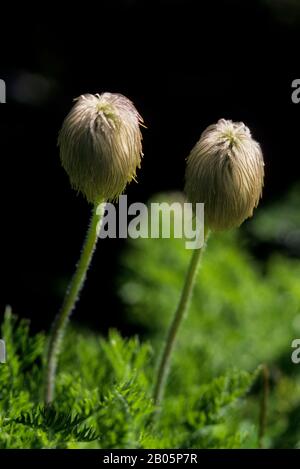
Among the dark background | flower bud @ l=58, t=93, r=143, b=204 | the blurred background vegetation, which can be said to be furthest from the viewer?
the dark background

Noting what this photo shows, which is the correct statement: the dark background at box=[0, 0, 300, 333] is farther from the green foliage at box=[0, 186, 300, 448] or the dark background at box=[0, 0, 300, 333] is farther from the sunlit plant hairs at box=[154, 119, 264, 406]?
the sunlit plant hairs at box=[154, 119, 264, 406]

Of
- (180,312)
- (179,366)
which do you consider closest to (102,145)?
(180,312)

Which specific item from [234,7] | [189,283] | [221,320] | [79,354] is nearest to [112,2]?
[234,7]

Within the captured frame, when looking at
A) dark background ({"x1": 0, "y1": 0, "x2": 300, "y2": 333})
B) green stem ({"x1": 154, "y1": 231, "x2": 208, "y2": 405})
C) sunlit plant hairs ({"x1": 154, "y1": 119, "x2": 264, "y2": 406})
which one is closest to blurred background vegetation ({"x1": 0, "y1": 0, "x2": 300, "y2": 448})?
dark background ({"x1": 0, "y1": 0, "x2": 300, "y2": 333})

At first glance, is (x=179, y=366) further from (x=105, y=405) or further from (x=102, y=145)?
(x=102, y=145)

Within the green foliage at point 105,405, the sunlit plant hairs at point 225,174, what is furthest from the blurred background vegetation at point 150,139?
the sunlit plant hairs at point 225,174
